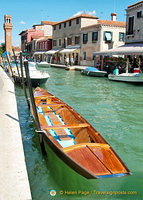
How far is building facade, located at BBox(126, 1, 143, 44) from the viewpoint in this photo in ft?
73.5

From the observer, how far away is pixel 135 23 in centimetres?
2309

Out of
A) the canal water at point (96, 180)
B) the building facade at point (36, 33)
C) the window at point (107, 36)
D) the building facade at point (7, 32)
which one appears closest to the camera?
the canal water at point (96, 180)

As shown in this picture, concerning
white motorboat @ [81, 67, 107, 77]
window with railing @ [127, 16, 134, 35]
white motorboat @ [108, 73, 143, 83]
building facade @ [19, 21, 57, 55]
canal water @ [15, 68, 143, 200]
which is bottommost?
canal water @ [15, 68, 143, 200]

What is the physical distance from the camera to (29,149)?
223 inches

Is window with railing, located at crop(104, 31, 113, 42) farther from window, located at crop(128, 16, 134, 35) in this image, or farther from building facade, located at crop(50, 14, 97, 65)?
window, located at crop(128, 16, 134, 35)

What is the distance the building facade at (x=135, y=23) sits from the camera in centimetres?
2239

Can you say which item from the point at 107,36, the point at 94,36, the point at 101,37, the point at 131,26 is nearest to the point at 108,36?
the point at 107,36

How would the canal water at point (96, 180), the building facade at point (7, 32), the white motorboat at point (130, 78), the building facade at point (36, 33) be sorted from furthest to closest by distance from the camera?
the building facade at point (7, 32) < the building facade at point (36, 33) < the white motorboat at point (130, 78) < the canal water at point (96, 180)

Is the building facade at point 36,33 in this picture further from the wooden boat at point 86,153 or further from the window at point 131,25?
the wooden boat at point 86,153

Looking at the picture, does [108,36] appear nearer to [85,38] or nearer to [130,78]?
[85,38]

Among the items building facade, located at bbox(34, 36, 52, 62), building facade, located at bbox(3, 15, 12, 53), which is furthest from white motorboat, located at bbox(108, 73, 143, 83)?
building facade, located at bbox(3, 15, 12, 53)

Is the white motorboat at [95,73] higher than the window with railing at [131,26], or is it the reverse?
the window with railing at [131,26]

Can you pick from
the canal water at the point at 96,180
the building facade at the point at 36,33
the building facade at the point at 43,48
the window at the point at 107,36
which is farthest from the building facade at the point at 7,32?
the canal water at the point at 96,180

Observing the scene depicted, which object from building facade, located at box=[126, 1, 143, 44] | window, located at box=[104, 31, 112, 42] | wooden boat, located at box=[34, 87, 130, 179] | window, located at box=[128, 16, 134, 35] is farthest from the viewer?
window, located at box=[104, 31, 112, 42]
